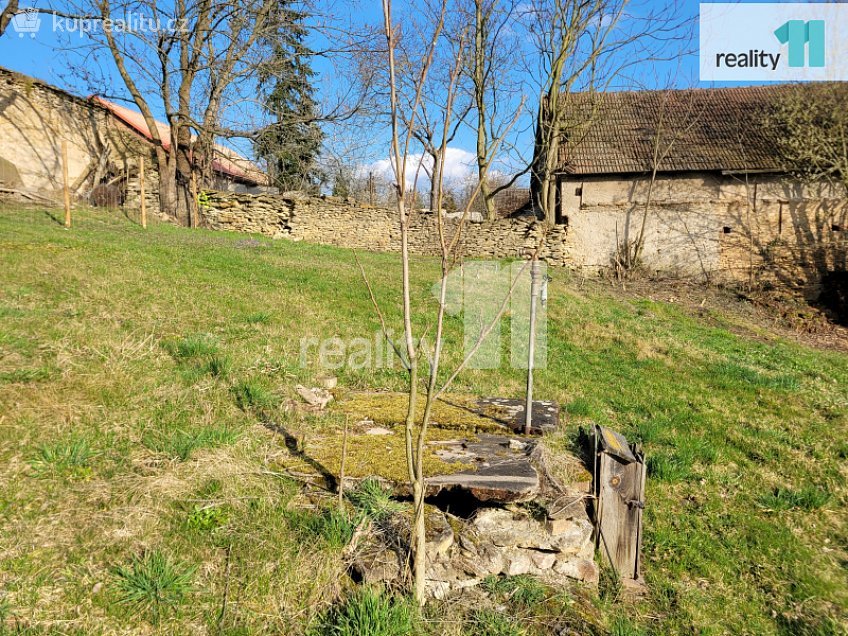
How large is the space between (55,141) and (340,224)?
360 inches

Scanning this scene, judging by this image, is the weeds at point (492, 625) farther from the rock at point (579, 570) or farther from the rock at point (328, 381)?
the rock at point (328, 381)

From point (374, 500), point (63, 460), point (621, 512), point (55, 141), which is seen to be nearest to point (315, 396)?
point (374, 500)

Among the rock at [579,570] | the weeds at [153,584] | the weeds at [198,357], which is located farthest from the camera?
the weeds at [198,357]

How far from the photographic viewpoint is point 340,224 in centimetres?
1712

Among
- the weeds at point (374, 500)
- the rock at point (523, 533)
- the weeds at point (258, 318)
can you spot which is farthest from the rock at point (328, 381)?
the rock at point (523, 533)

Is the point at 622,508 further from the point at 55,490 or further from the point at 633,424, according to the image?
the point at 55,490

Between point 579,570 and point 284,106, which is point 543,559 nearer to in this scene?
point 579,570

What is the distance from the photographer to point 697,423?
4.98 metres

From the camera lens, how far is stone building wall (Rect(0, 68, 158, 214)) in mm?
14961

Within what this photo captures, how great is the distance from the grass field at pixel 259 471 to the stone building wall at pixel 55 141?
35.8ft

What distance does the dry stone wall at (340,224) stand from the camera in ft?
54.4

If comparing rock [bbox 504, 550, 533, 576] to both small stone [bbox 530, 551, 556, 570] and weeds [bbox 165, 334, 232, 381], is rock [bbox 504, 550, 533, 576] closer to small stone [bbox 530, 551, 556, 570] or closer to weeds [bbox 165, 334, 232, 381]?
small stone [bbox 530, 551, 556, 570]

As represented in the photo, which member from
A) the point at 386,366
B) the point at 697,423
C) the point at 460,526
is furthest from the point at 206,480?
the point at 697,423

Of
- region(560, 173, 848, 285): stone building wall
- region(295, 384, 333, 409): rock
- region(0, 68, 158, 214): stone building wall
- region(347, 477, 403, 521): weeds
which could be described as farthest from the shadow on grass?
region(0, 68, 158, 214): stone building wall
